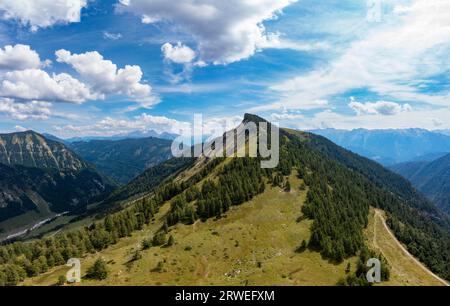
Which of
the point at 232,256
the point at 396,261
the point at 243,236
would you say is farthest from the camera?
the point at 396,261

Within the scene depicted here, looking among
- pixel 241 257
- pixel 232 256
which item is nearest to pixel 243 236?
pixel 232 256

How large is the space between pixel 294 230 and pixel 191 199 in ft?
216

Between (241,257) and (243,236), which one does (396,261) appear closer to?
(243,236)

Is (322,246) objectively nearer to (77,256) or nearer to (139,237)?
(139,237)

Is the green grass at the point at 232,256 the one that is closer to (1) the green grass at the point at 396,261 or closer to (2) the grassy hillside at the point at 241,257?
(2) the grassy hillside at the point at 241,257

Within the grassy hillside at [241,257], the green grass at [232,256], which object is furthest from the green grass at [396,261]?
the green grass at [232,256]

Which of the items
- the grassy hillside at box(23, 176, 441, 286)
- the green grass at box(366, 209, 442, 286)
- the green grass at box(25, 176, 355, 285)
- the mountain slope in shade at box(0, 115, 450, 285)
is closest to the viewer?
the green grass at box(25, 176, 355, 285)

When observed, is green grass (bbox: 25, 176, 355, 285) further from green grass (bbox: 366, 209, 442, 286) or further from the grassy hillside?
green grass (bbox: 366, 209, 442, 286)

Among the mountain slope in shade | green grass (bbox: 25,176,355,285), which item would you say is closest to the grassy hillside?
green grass (bbox: 25,176,355,285)

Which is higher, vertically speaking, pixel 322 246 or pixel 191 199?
pixel 191 199

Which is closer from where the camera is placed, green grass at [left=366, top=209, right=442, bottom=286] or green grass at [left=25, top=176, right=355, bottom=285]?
green grass at [left=25, top=176, right=355, bottom=285]

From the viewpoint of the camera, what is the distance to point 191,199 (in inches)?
7269
